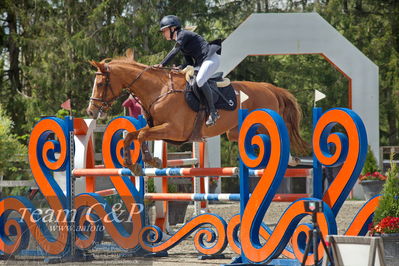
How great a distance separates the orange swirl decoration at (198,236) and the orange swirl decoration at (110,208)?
0.41 ft

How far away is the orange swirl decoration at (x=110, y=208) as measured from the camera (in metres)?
7.24

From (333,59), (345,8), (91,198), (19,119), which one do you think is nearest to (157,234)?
(91,198)

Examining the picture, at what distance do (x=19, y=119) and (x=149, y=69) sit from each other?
15955 millimetres

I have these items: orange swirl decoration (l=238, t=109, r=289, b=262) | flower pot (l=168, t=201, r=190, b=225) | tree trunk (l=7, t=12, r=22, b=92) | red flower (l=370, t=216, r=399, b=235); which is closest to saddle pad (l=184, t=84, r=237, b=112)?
orange swirl decoration (l=238, t=109, r=289, b=262)

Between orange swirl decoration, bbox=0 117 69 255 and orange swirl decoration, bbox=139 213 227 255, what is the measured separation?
0.80 metres

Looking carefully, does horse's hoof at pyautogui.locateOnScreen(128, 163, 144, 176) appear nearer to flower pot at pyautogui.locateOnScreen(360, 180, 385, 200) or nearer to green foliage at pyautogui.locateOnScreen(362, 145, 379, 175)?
flower pot at pyautogui.locateOnScreen(360, 180, 385, 200)

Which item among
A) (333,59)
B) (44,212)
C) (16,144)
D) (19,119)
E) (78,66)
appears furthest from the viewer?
(19,119)

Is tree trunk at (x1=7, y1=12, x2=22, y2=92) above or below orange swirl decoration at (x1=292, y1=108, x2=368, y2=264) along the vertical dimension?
above

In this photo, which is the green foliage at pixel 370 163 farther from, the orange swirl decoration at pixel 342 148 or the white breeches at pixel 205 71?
the orange swirl decoration at pixel 342 148

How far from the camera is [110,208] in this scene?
290 inches

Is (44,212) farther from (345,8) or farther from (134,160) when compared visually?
(345,8)

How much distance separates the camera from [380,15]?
74.2 ft

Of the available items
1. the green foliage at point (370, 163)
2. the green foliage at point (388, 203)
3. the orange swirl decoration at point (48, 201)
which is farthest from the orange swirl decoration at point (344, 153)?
the green foliage at point (370, 163)

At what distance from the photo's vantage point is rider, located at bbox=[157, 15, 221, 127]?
6.70m
